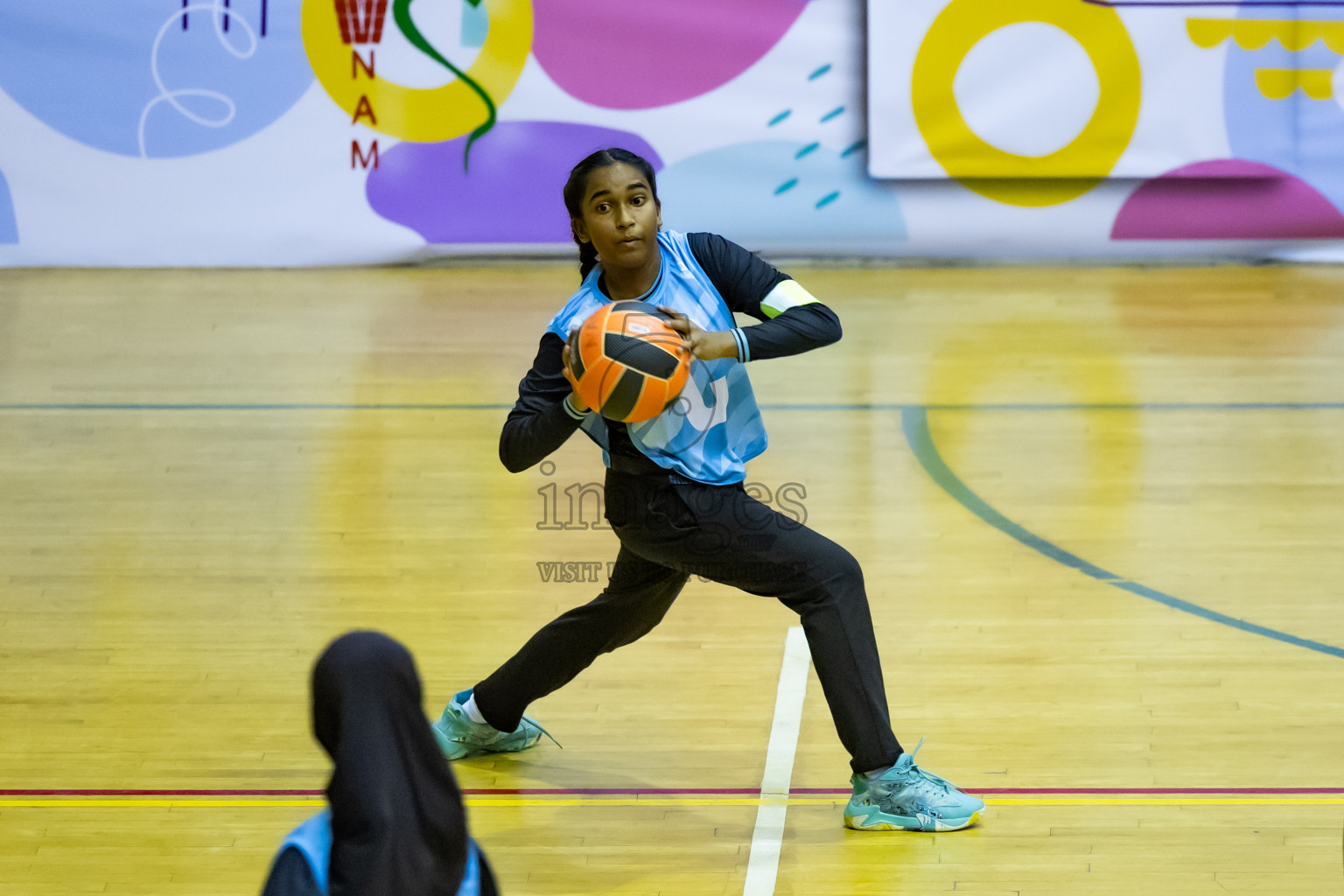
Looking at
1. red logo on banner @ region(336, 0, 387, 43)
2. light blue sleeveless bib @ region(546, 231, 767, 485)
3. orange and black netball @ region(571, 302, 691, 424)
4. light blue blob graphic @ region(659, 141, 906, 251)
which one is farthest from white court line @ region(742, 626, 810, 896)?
red logo on banner @ region(336, 0, 387, 43)

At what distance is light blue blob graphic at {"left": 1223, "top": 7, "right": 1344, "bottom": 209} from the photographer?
9.23 m

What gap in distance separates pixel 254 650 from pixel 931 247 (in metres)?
6.29

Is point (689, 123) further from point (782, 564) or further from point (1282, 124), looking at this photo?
point (782, 564)

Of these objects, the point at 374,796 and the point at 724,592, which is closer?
the point at 374,796

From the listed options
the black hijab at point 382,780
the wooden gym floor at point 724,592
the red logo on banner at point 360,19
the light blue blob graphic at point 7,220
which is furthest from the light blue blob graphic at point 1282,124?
the black hijab at point 382,780

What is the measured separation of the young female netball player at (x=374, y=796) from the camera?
1.72m

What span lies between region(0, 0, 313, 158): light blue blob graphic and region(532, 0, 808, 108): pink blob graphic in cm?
172

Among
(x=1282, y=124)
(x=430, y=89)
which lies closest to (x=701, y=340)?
(x=430, y=89)

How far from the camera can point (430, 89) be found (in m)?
9.46

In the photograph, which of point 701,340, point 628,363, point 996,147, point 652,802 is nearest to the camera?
point 628,363

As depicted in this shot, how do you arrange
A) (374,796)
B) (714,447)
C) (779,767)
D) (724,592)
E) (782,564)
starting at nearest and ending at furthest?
(374,796)
(782,564)
(714,447)
(779,767)
(724,592)

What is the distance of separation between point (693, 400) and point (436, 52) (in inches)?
270

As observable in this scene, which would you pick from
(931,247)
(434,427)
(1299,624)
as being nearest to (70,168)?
(434,427)

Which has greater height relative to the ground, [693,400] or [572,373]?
[572,373]
